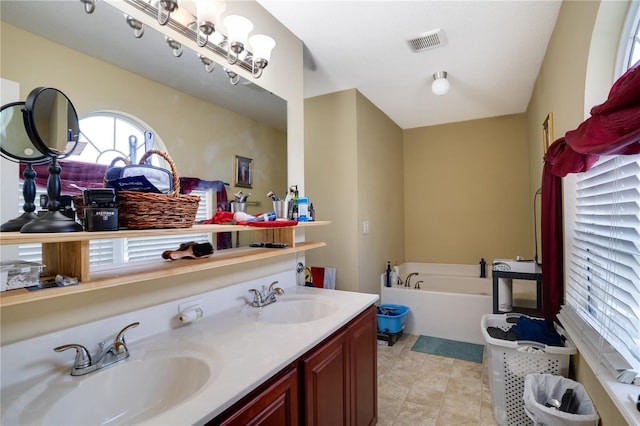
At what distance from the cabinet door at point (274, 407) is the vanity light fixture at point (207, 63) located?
1.39m

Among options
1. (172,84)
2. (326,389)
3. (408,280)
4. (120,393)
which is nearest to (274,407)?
(326,389)

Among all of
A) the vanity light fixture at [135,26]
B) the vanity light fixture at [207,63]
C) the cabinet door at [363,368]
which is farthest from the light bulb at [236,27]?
the cabinet door at [363,368]

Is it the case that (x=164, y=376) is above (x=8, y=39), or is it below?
below

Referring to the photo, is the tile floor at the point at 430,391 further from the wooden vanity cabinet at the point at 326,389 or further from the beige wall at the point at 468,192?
the beige wall at the point at 468,192

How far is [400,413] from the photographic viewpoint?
2096mm

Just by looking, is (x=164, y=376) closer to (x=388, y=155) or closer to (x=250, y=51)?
(x=250, y=51)

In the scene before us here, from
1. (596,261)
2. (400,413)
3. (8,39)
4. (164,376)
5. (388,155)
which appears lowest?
(400,413)

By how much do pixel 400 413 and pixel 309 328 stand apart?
1.26m

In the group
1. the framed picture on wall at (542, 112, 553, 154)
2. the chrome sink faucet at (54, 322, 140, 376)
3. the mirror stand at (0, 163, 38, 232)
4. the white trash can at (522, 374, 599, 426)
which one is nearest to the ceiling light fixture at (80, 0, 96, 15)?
the mirror stand at (0, 163, 38, 232)

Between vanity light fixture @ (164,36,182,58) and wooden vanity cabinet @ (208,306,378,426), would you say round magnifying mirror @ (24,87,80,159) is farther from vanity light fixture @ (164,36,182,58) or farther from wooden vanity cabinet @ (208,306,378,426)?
wooden vanity cabinet @ (208,306,378,426)

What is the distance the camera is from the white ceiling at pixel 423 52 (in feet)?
6.14

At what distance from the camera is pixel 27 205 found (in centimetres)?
91

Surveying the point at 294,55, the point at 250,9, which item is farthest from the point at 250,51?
the point at 294,55

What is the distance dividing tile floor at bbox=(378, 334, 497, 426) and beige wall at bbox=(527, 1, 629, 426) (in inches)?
28.7
